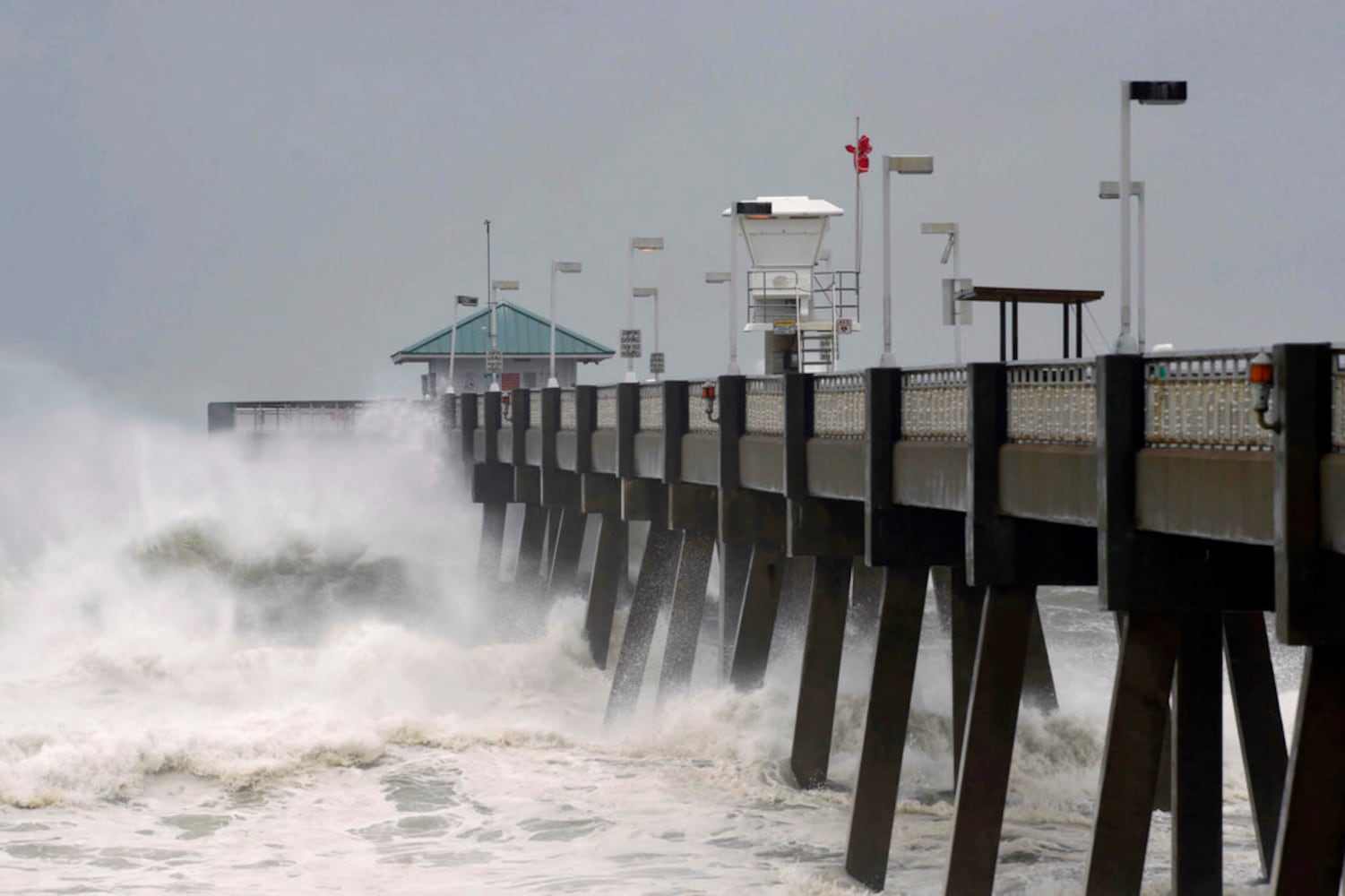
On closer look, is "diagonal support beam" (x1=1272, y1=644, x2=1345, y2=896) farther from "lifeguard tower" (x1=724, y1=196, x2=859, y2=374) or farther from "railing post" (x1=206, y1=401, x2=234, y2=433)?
"railing post" (x1=206, y1=401, x2=234, y2=433)

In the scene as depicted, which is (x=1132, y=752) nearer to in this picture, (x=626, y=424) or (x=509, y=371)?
(x=626, y=424)

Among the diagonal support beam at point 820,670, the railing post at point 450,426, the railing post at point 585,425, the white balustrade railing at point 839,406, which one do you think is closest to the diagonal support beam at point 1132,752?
the white balustrade railing at point 839,406

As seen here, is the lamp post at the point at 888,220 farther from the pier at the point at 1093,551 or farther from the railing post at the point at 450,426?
the railing post at the point at 450,426

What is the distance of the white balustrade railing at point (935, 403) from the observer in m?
20.1

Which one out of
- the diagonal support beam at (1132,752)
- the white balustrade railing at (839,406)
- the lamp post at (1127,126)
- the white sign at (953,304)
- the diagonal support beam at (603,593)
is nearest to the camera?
the diagonal support beam at (1132,752)

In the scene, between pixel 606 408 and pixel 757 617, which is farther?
pixel 606 408

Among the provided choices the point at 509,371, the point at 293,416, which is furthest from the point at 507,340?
the point at 293,416

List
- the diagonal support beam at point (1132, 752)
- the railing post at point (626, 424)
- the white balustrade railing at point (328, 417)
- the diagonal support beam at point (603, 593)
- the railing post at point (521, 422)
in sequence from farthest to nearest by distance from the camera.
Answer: the white balustrade railing at point (328, 417) → the railing post at point (521, 422) → the diagonal support beam at point (603, 593) → the railing post at point (626, 424) → the diagonal support beam at point (1132, 752)

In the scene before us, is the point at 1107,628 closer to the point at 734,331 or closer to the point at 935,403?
the point at 734,331

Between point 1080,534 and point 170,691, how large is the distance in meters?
23.9

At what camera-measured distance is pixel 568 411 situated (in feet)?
128

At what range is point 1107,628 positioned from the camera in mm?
47781

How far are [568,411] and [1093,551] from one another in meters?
21.4

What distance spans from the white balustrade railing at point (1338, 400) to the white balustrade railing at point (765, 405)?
42.4ft
